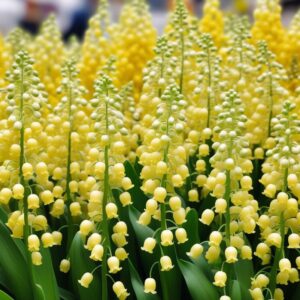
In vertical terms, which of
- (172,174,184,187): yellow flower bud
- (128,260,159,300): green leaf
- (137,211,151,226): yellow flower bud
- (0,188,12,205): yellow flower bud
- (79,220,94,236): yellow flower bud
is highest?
(172,174,184,187): yellow flower bud

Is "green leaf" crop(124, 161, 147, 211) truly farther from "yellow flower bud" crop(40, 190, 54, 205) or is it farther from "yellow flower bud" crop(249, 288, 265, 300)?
"yellow flower bud" crop(249, 288, 265, 300)

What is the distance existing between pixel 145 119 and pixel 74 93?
270 mm

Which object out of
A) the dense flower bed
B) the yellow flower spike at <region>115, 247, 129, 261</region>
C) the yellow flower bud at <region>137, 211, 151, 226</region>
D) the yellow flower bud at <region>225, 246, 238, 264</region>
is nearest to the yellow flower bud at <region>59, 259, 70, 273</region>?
the dense flower bed

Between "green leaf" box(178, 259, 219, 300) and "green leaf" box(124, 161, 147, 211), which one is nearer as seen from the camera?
"green leaf" box(178, 259, 219, 300)

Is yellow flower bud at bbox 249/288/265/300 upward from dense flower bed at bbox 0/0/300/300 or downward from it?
downward

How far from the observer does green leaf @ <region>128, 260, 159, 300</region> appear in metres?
2.05

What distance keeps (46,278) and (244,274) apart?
1.94 ft

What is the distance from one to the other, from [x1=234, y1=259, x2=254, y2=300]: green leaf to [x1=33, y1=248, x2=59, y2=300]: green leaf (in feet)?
1.79

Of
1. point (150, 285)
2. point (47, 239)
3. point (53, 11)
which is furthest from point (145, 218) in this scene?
point (53, 11)

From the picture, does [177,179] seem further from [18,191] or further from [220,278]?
[18,191]

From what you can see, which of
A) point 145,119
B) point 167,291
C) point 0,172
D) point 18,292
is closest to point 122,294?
point 167,291

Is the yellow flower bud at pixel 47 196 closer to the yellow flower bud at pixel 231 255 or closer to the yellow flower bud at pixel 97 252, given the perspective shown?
the yellow flower bud at pixel 97 252

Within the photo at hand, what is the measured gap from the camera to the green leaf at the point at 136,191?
224 cm

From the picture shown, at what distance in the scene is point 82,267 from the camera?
82.7 inches
